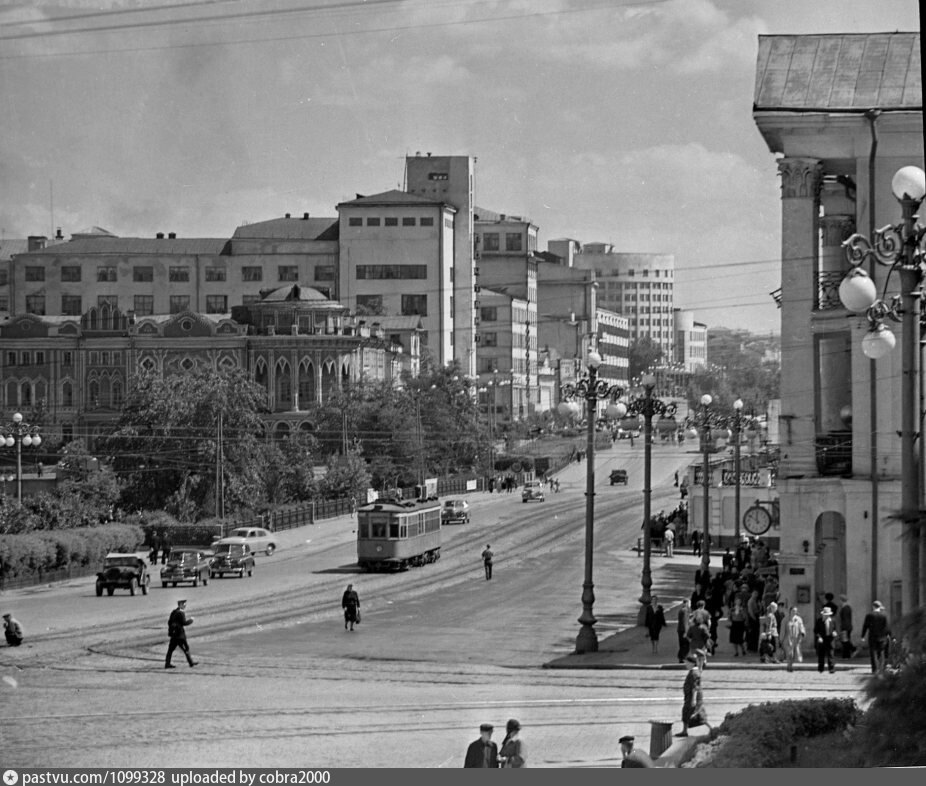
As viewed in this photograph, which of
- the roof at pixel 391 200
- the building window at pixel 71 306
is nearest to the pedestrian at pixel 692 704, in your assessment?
the roof at pixel 391 200

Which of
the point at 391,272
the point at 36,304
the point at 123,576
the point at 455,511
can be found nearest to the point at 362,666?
the point at 391,272

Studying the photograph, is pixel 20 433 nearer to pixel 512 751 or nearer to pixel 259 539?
pixel 259 539

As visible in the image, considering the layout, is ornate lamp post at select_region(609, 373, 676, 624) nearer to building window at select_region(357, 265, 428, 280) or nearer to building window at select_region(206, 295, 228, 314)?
building window at select_region(357, 265, 428, 280)

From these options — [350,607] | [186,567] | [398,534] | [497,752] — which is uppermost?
[398,534]

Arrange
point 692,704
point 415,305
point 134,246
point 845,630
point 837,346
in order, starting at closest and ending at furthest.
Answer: point 692,704, point 134,246, point 415,305, point 845,630, point 837,346

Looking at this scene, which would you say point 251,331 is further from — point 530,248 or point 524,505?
point 524,505

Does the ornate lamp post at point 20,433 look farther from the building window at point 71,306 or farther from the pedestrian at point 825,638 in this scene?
the pedestrian at point 825,638
